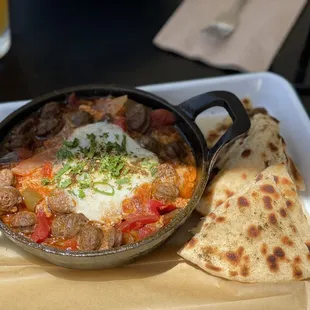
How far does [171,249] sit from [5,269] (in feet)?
2.83

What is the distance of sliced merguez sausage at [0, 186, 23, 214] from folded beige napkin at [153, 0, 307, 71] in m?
2.00

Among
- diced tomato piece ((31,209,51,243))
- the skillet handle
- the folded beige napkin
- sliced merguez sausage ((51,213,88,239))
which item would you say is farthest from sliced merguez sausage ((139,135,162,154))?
the folded beige napkin

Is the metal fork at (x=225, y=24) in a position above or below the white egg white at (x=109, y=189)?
above

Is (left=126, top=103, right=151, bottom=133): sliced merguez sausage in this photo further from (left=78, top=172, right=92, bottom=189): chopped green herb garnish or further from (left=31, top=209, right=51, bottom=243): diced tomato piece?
(left=31, top=209, right=51, bottom=243): diced tomato piece

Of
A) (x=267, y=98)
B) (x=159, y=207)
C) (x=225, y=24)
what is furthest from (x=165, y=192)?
(x=225, y=24)

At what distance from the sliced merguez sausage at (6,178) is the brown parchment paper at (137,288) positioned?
0.39 metres

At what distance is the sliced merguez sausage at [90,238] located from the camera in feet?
8.00

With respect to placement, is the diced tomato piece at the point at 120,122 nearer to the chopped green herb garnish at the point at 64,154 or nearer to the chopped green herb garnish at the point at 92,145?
the chopped green herb garnish at the point at 92,145

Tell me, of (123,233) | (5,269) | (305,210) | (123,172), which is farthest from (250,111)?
(5,269)

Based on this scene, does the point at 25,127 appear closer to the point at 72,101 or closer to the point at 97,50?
the point at 72,101

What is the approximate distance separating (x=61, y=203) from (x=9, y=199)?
250 mm

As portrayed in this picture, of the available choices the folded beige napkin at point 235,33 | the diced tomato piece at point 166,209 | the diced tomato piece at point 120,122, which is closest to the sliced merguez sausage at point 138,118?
the diced tomato piece at point 120,122

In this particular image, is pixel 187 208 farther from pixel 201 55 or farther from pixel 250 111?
pixel 201 55

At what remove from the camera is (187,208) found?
252 centimetres
